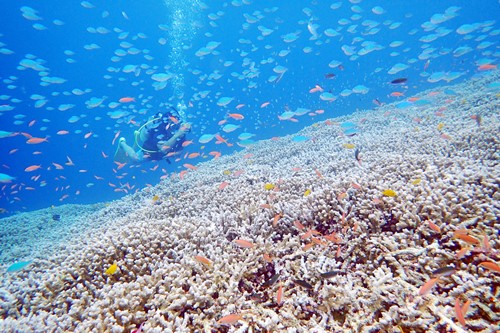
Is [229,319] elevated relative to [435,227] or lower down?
elevated

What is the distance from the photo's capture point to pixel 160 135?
9273 millimetres

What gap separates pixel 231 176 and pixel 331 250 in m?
4.65

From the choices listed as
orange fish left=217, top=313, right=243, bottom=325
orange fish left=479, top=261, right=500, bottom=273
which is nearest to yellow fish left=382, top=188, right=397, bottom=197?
orange fish left=479, top=261, right=500, bottom=273

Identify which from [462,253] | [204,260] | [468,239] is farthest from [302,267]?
[468,239]

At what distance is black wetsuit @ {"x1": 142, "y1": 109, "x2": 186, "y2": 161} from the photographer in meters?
9.28

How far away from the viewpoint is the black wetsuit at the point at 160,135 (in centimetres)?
928

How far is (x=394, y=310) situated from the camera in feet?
6.65

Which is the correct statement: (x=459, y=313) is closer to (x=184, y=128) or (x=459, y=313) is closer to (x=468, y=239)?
(x=468, y=239)

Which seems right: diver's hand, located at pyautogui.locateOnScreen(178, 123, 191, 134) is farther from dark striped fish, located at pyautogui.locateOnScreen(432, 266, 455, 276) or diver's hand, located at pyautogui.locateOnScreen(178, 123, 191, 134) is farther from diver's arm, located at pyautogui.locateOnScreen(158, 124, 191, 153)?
dark striped fish, located at pyautogui.locateOnScreen(432, 266, 455, 276)

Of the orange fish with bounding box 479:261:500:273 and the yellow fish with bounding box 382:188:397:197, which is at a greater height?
the yellow fish with bounding box 382:188:397:197

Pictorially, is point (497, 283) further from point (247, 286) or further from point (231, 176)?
point (231, 176)

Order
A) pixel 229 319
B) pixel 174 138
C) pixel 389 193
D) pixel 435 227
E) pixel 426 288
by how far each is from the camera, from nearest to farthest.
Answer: pixel 426 288 → pixel 229 319 → pixel 435 227 → pixel 389 193 → pixel 174 138

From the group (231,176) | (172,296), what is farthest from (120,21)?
(172,296)

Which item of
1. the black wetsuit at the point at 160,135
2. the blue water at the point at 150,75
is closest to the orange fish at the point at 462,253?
the black wetsuit at the point at 160,135
